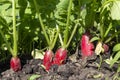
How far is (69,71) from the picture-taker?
7.88 feet

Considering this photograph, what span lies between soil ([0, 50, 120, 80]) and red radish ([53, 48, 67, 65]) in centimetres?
4

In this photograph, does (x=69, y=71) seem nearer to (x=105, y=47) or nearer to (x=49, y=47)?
(x=49, y=47)

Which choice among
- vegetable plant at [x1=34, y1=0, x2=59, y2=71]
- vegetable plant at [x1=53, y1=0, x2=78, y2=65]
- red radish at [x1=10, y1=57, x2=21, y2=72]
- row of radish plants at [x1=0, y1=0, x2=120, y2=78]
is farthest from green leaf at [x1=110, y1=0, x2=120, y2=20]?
red radish at [x1=10, y1=57, x2=21, y2=72]

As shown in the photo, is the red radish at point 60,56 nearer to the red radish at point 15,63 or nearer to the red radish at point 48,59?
the red radish at point 48,59

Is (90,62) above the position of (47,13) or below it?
below

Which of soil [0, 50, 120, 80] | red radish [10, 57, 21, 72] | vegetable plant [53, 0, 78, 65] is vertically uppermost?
vegetable plant [53, 0, 78, 65]

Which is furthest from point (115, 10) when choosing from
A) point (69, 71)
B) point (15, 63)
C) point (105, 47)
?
point (15, 63)

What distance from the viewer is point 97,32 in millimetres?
2791

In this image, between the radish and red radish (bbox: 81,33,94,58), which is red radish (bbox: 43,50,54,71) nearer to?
red radish (bbox: 81,33,94,58)

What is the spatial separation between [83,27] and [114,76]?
450 millimetres

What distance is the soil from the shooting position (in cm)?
238

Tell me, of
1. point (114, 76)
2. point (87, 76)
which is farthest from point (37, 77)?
point (114, 76)

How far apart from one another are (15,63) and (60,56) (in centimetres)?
28

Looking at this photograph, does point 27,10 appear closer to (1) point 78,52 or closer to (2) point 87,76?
(1) point 78,52
